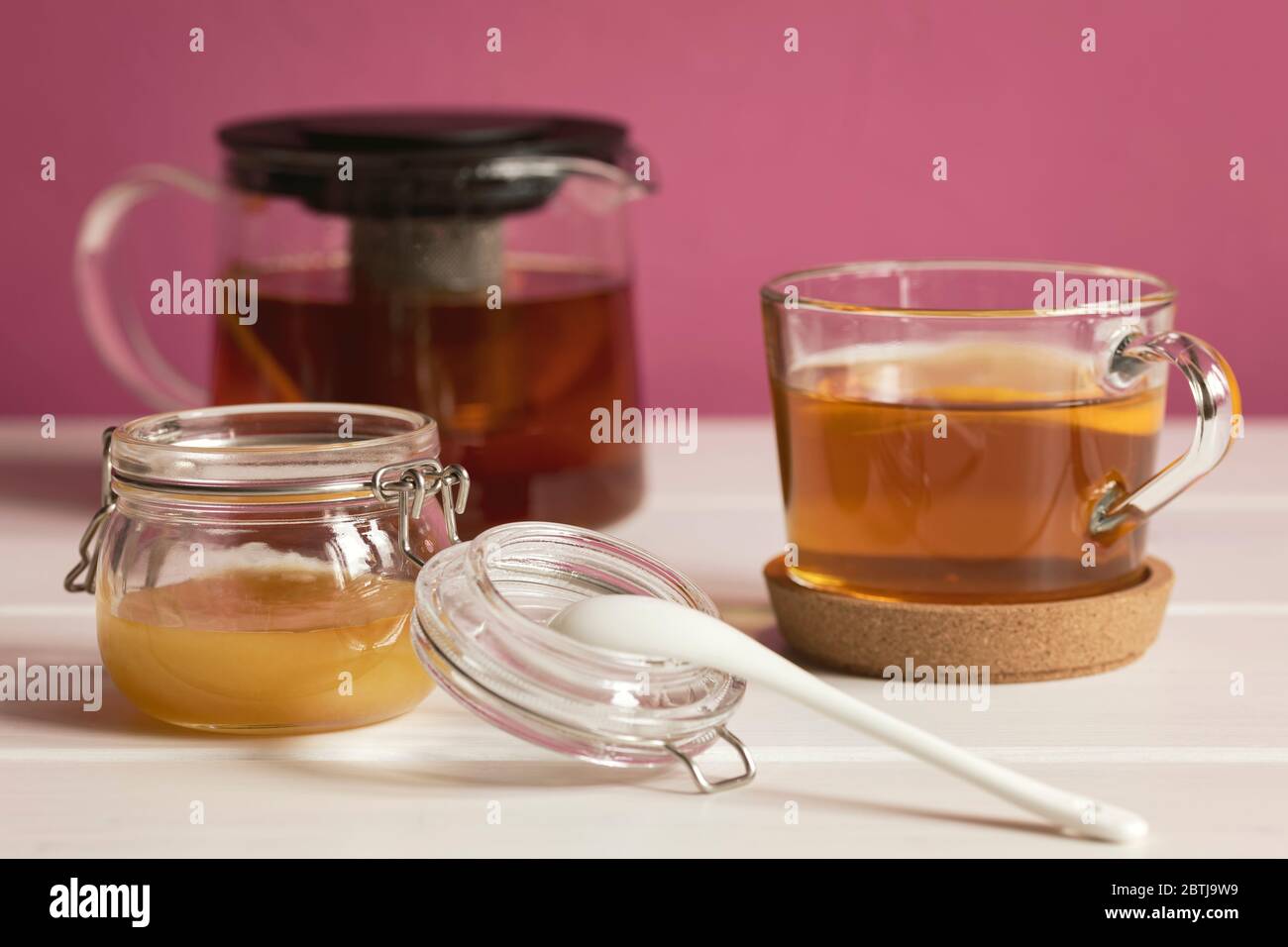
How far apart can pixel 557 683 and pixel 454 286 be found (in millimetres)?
337

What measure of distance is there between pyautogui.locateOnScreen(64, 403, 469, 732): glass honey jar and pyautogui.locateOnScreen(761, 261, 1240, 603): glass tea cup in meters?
0.16

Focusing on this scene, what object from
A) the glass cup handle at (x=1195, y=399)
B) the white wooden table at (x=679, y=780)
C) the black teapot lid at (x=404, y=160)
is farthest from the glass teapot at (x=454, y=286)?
the glass cup handle at (x=1195, y=399)

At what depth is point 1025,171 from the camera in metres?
1.24

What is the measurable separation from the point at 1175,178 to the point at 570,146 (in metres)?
0.64

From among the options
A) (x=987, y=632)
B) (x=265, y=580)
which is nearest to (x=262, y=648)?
(x=265, y=580)

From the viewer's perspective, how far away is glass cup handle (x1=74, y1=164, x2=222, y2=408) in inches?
36.6

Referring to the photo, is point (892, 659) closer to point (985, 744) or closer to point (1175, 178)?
point (985, 744)

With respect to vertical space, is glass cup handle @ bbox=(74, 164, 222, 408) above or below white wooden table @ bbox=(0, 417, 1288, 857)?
A: above

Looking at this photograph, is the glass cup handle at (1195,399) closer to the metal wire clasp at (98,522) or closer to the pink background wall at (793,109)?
the metal wire clasp at (98,522)

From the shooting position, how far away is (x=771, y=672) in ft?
1.65

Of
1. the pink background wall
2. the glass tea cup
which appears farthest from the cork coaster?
the pink background wall

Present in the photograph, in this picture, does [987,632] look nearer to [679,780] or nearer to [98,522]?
[679,780]

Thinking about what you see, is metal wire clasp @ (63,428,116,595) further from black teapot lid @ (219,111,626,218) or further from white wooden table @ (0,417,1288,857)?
Answer: black teapot lid @ (219,111,626,218)
